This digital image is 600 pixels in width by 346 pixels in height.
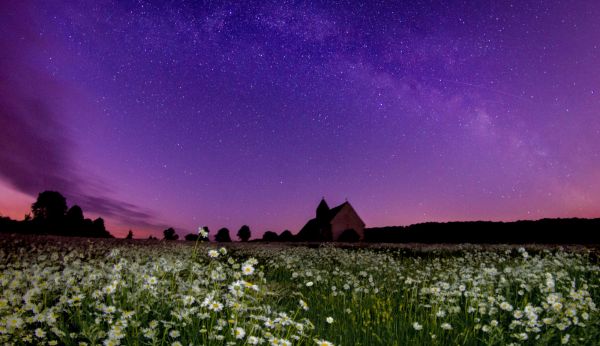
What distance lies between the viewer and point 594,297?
27.9ft

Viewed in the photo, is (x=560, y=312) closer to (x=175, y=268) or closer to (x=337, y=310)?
(x=337, y=310)

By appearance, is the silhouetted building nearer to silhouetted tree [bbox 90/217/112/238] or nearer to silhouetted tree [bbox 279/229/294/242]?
silhouetted tree [bbox 279/229/294/242]

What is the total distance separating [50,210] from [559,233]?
74.8 m

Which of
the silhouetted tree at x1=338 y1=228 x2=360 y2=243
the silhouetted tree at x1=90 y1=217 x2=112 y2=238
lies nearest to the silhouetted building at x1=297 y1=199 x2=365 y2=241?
the silhouetted tree at x1=338 y1=228 x2=360 y2=243

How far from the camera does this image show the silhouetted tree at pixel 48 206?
6869cm

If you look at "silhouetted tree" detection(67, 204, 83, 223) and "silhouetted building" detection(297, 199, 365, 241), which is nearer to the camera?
"silhouetted building" detection(297, 199, 365, 241)

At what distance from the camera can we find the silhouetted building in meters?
68.3

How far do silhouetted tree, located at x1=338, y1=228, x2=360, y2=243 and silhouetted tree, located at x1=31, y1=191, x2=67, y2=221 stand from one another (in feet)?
160

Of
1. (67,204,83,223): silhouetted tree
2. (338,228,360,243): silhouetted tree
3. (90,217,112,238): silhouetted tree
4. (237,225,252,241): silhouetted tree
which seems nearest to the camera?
(338,228,360,243): silhouetted tree

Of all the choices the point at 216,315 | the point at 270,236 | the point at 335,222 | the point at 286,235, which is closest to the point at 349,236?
the point at 335,222

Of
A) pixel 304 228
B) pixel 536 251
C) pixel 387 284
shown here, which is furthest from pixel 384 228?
pixel 387 284

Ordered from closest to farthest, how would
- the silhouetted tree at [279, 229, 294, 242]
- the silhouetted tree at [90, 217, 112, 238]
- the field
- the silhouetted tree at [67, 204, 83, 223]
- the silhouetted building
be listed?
the field < the silhouetted tree at [90, 217, 112, 238] < the silhouetted building < the silhouetted tree at [67, 204, 83, 223] < the silhouetted tree at [279, 229, 294, 242]

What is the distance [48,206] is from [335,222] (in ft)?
164

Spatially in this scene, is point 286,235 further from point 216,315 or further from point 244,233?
point 216,315
